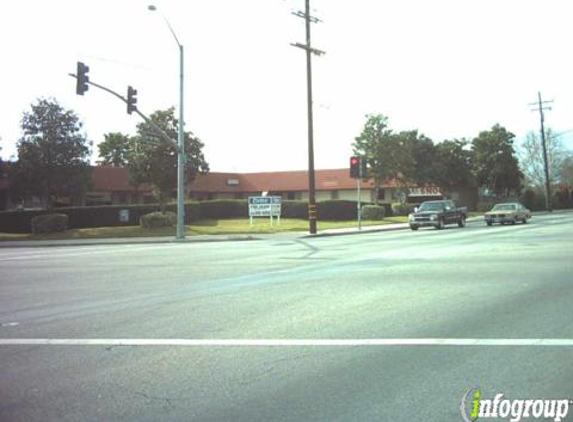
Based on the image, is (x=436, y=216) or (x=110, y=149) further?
(x=110, y=149)

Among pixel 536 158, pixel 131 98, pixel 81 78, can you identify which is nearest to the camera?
pixel 81 78

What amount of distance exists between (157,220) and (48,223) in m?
7.03

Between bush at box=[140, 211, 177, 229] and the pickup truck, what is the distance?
16.1 meters

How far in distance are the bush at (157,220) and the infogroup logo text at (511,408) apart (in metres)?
38.6

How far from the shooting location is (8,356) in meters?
7.11

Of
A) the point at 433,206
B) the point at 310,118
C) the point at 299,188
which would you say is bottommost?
the point at 433,206

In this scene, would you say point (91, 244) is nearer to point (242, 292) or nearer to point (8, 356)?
point (242, 292)

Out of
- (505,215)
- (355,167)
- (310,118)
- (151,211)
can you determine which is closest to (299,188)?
(151,211)

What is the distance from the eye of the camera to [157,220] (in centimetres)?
4259

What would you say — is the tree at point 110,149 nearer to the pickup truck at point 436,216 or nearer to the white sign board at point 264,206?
the white sign board at point 264,206

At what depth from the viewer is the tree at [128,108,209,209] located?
44.5 metres

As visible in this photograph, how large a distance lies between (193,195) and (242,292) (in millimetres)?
57643

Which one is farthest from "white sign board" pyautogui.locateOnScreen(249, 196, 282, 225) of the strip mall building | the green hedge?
the strip mall building

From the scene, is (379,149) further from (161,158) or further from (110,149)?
(110,149)
